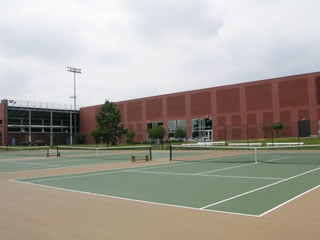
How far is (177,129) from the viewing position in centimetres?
6388

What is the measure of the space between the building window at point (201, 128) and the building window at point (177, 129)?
72.4 inches

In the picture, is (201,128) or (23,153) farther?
(201,128)

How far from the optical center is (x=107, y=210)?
25.6 feet

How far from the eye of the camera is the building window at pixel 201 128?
64.1 m

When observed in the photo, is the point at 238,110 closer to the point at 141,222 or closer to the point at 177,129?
the point at 177,129

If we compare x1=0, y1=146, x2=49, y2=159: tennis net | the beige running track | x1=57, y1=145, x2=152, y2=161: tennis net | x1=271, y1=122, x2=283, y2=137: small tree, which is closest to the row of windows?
x1=271, y1=122, x2=283, y2=137: small tree

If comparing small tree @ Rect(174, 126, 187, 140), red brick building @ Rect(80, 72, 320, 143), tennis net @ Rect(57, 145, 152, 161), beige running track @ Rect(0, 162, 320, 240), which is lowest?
beige running track @ Rect(0, 162, 320, 240)

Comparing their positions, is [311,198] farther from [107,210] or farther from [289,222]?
[107,210]

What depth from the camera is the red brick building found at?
53.5 m

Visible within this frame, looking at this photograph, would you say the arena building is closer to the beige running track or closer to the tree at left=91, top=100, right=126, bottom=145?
the tree at left=91, top=100, right=126, bottom=145

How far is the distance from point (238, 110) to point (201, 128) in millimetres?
7726

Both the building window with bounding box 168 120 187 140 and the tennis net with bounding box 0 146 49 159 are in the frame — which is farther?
the building window with bounding box 168 120 187 140

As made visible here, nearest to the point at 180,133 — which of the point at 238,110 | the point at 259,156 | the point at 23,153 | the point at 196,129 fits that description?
the point at 196,129

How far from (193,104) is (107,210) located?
59.7 m
